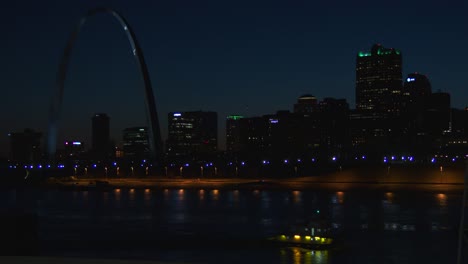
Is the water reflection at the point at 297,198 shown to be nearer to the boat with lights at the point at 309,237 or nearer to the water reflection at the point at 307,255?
the boat with lights at the point at 309,237

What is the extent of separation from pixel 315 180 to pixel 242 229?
185 ft

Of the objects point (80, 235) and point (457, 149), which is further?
point (457, 149)

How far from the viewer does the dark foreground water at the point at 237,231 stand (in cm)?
2900

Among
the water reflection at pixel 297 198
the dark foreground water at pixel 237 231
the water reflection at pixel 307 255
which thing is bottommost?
the water reflection at pixel 297 198

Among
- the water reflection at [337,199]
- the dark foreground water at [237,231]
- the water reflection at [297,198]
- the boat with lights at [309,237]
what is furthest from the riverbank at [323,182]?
the boat with lights at [309,237]

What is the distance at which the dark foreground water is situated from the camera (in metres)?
29.0

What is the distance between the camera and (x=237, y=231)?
39.3 meters

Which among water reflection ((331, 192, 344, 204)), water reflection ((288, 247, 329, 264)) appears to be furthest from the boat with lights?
water reflection ((331, 192, 344, 204))

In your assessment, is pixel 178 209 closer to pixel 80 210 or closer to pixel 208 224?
pixel 80 210

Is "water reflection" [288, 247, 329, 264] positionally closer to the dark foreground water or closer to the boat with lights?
the dark foreground water

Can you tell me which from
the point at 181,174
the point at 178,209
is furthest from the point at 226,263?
the point at 181,174

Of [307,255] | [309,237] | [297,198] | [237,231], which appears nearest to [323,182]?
[297,198]

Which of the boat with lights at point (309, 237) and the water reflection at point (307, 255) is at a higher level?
the boat with lights at point (309, 237)

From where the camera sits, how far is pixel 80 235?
37.6 meters
